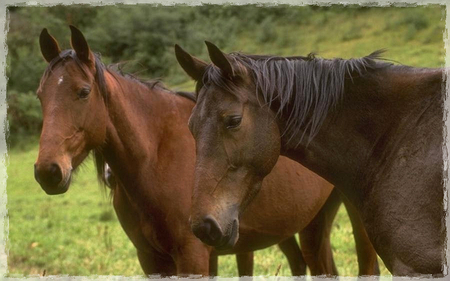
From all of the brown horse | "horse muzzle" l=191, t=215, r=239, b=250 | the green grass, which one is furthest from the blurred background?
"horse muzzle" l=191, t=215, r=239, b=250

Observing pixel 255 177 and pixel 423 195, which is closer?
pixel 423 195

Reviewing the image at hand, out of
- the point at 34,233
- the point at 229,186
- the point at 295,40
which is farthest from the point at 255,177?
the point at 295,40

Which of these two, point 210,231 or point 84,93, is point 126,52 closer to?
point 84,93

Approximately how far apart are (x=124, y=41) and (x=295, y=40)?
4377 millimetres

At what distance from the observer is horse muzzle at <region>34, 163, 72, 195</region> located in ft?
14.0

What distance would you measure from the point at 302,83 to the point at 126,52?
5.92m

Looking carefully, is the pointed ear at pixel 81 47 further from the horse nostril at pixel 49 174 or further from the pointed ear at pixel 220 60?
the pointed ear at pixel 220 60

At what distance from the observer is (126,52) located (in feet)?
30.2

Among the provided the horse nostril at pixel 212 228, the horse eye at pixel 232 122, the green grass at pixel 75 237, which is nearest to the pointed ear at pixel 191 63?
the horse eye at pixel 232 122

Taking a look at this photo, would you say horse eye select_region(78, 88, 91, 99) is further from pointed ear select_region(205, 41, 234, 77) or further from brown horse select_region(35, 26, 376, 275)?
pointed ear select_region(205, 41, 234, 77)

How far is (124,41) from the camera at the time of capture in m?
11.6

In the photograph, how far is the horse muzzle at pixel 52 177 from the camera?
4.27 m

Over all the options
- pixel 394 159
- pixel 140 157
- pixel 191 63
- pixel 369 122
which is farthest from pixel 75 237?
pixel 394 159

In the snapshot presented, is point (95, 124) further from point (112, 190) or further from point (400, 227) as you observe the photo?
point (400, 227)
